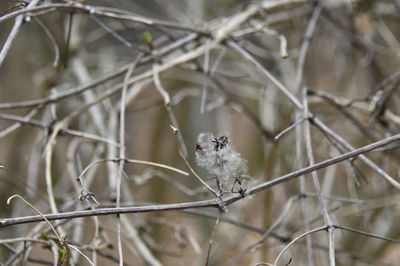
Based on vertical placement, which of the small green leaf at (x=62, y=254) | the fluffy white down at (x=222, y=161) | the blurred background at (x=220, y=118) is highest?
the blurred background at (x=220, y=118)

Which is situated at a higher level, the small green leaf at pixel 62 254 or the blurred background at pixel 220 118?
the blurred background at pixel 220 118

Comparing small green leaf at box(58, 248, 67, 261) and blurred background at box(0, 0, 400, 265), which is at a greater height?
blurred background at box(0, 0, 400, 265)

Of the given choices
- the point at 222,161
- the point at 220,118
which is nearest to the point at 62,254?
the point at 222,161

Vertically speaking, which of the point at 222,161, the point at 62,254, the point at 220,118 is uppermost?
the point at 220,118

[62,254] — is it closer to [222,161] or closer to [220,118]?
[222,161]

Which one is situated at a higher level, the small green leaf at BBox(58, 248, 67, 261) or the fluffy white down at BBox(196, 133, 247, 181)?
the fluffy white down at BBox(196, 133, 247, 181)

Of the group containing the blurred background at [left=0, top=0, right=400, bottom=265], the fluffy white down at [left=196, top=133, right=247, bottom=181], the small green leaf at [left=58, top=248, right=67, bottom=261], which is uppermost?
the blurred background at [left=0, top=0, right=400, bottom=265]

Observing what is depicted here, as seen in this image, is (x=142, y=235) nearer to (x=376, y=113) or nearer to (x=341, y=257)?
(x=376, y=113)

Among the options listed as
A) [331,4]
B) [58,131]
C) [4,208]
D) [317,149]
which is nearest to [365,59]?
[331,4]

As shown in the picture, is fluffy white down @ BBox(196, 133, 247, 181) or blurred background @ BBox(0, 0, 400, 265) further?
blurred background @ BBox(0, 0, 400, 265)
